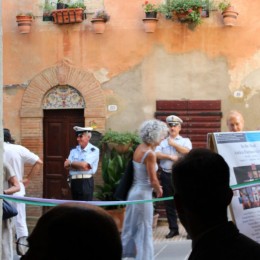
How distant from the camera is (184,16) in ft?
38.1

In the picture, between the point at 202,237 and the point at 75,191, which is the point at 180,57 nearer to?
the point at 75,191

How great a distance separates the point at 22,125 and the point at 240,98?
13.1ft

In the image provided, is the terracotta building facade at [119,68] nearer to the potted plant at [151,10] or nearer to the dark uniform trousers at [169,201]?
the potted plant at [151,10]

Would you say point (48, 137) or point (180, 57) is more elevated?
point (180, 57)

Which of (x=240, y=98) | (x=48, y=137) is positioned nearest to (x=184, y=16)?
(x=240, y=98)

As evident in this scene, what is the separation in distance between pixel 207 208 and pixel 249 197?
131 cm

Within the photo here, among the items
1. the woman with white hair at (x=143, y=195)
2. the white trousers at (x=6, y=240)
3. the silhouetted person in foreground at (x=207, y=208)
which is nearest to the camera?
the silhouetted person in foreground at (x=207, y=208)

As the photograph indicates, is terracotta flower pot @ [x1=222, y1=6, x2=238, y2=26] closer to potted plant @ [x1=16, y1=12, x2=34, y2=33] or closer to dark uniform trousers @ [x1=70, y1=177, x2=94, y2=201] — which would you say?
potted plant @ [x1=16, y1=12, x2=34, y2=33]

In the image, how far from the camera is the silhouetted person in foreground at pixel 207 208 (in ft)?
7.40

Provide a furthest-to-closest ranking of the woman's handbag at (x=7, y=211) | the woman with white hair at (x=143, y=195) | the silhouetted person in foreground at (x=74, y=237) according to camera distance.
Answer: the woman with white hair at (x=143, y=195), the woman's handbag at (x=7, y=211), the silhouetted person in foreground at (x=74, y=237)

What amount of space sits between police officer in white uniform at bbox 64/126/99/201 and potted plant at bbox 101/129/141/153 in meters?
1.62

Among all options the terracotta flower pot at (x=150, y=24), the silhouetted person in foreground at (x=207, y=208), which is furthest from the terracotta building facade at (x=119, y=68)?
the silhouetted person in foreground at (x=207, y=208)

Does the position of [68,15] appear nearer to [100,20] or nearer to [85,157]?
[100,20]

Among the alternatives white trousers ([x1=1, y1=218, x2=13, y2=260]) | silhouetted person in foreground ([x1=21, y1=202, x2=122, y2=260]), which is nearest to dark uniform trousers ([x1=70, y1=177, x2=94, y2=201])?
white trousers ([x1=1, y1=218, x2=13, y2=260])
